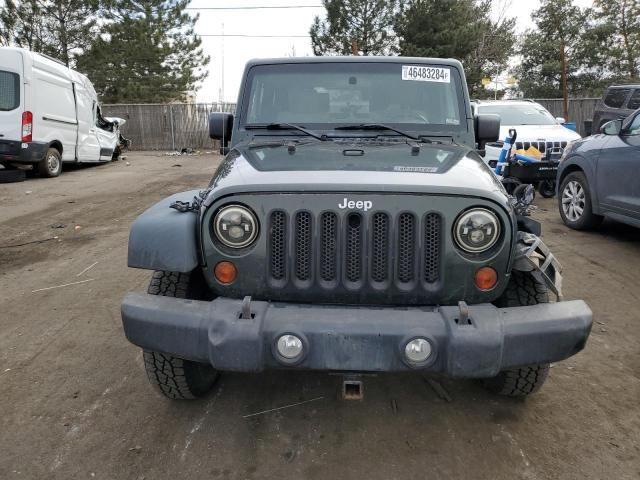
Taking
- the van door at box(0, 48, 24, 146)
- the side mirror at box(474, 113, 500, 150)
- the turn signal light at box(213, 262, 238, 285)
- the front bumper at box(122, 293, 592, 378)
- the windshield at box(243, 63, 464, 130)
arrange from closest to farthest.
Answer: the front bumper at box(122, 293, 592, 378)
the turn signal light at box(213, 262, 238, 285)
the windshield at box(243, 63, 464, 130)
the side mirror at box(474, 113, 500, 150)
the van door at box(0, 48, 24, 146)

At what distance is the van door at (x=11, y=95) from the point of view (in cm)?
1098

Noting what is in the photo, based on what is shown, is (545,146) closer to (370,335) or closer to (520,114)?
(520,114)

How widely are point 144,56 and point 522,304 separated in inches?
1130

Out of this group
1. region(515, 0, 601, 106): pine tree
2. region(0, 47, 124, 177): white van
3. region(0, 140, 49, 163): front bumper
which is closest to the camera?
region(0, 47, 124, 177): white van

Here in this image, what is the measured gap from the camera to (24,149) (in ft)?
37.7

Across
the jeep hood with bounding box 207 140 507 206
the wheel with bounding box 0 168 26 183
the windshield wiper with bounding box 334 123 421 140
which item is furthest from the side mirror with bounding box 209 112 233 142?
the wheel with bounding box 0 168 26 183

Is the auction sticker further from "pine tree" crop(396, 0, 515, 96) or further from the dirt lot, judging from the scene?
"pine tree" crop(396, 0, 515, 96)

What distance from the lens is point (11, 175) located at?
38.8 feet

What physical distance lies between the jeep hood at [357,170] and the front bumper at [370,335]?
1.71 feet

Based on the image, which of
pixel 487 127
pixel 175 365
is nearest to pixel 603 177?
pixel 487 127

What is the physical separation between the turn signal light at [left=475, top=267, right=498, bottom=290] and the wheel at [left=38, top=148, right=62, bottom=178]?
1213 cm

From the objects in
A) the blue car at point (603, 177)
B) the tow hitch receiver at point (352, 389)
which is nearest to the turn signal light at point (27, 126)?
the blue car at point (603, 177)

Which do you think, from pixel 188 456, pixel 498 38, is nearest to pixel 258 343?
pixel 188 456

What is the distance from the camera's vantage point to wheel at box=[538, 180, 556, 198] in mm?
9539
